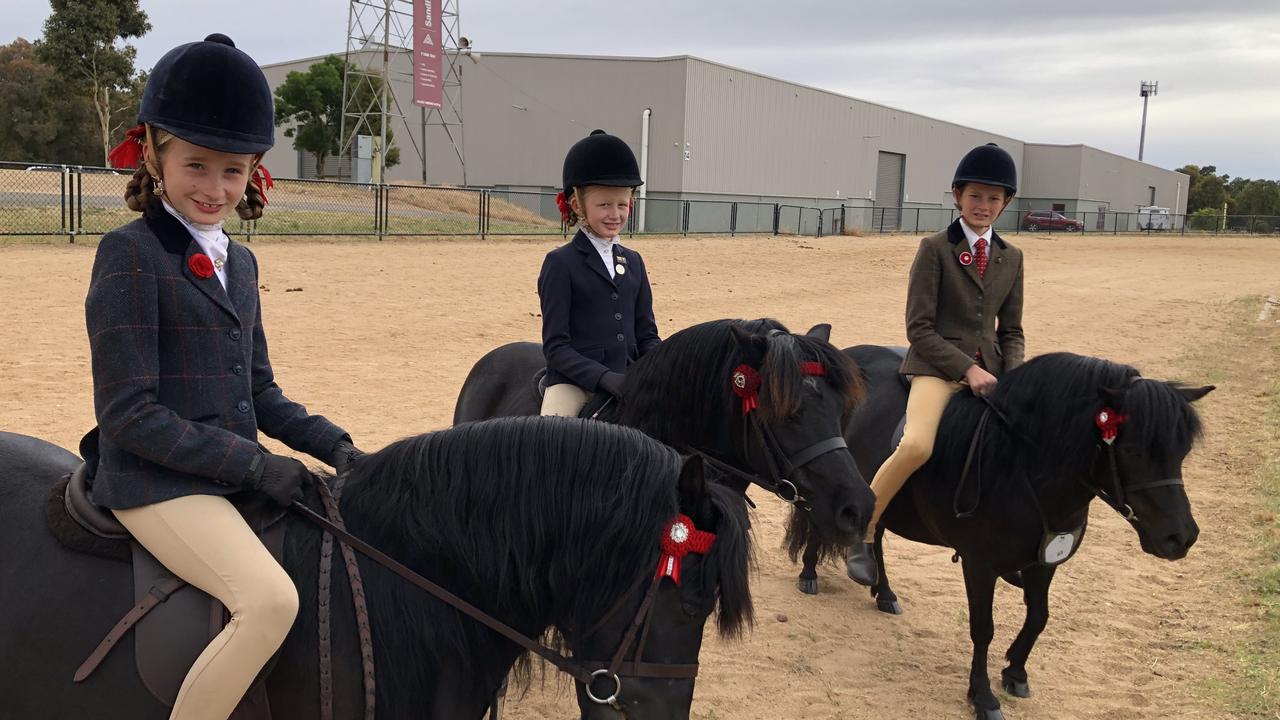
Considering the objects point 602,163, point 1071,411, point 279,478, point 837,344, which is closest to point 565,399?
point 602,163

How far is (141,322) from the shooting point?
1897 millimetres

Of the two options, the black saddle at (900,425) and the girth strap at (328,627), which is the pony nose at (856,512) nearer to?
the black saddle at (900,425)

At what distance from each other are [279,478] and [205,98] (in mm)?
836

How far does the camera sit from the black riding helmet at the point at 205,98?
1.91 metres

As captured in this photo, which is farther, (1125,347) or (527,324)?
(1125,347)

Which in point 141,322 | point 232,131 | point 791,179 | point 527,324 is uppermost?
point 791,179

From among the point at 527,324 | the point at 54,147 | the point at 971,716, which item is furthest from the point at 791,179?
the point at 971,716

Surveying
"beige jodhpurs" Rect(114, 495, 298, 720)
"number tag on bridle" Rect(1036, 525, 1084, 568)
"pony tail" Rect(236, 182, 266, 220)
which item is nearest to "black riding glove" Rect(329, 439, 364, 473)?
"beige jodhpurs" Rect(114, 495, 298, 720)

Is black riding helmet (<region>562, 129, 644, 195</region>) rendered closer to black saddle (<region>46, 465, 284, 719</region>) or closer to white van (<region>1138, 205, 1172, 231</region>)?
black saddle (<region>46, 465, 284, 719</region>)

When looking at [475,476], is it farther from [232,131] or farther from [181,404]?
[232,131]

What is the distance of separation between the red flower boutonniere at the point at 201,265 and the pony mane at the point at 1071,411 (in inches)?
128

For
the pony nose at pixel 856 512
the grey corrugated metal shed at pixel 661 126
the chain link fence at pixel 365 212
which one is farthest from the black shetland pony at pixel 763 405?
the grey corrugated metal shed at pixel 661 126

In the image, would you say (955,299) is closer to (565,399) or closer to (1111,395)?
(1111,395)

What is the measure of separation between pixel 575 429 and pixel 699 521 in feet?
1.18
